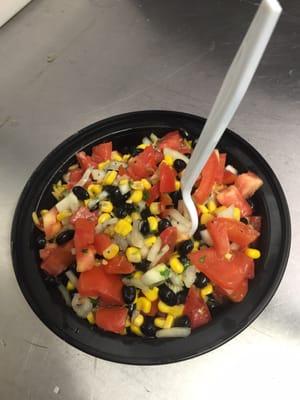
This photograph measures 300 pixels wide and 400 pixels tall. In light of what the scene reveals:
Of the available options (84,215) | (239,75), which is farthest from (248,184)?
(239,75)

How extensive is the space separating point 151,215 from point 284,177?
36 cm

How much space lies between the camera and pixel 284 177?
1.08 meters

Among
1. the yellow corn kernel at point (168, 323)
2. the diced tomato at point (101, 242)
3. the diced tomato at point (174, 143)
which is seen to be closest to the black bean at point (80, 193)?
the diced tomato at point (101, 242)

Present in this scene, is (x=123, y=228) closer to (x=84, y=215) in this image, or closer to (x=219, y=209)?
(x=84, y=215)

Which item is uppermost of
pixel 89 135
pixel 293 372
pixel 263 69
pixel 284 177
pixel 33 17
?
pixel 33 17

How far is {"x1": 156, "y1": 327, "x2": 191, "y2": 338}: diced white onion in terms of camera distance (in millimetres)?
874

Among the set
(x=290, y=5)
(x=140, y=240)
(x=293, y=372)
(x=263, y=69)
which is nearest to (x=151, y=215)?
(x=140, y=240)

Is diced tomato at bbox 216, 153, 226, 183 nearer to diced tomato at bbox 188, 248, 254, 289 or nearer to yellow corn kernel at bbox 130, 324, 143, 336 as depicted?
diced tomato at bbox 188, 248, 254, 289

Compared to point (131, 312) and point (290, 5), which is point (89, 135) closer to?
point (131, 312)

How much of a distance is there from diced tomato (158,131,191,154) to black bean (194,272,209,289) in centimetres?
30

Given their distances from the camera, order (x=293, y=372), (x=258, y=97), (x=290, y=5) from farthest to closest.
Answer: (x=290, y=5) → (x=258, y=97) → (x=293, y=372)

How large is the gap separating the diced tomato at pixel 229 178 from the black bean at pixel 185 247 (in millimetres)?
196

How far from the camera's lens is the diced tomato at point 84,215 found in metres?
0.94

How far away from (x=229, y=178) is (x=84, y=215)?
0.33 metres
